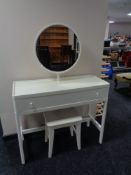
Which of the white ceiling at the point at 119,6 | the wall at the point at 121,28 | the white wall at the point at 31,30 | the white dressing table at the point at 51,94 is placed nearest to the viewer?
the white dressing table at the point at 51,94

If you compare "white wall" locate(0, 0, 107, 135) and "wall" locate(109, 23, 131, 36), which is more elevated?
"wall" locate(109, 23, 131, 36)

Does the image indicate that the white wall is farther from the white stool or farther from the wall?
the wall

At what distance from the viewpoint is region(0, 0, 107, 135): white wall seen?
1401 mm

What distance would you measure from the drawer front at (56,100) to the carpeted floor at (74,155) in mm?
645

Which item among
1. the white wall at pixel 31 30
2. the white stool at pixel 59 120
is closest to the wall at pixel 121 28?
the white wall at pixel 31 30

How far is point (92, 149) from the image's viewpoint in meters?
1.73

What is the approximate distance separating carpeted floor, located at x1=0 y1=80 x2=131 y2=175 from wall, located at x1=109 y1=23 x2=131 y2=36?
34.2 feet

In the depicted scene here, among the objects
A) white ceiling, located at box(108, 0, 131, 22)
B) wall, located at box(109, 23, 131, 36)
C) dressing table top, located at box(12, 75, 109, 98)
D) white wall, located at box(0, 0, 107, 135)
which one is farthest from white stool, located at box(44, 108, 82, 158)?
wall, located at box(109, 23, 131, 36)

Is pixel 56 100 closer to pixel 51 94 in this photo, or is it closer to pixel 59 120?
pixel 51 94

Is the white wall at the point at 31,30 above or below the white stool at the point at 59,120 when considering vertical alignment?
above

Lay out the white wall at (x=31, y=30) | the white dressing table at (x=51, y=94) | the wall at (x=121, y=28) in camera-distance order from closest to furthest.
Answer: the white dressing table at (x=51, y=94) < the white wall at (x=31, y=30) < the wall at (x=121, y=28)

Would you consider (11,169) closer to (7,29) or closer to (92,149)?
(92,149)

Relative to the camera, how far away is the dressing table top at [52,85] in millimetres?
1297

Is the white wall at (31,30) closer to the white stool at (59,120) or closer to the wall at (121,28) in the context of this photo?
the white stool at (59,120)
